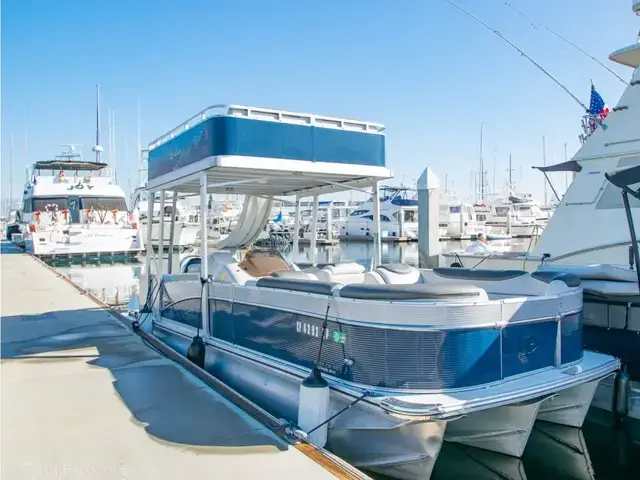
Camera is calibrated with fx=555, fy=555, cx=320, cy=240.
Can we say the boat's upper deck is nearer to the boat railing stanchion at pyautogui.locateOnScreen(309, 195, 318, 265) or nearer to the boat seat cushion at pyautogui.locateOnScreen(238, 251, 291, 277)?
the boat railing stanchion at pyautogui.locateOnScreen(309, 195, 318, 265)

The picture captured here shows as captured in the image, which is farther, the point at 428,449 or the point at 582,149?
the point at 582,149

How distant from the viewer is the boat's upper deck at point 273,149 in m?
6.46

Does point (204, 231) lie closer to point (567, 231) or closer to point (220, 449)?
point (220, 449)

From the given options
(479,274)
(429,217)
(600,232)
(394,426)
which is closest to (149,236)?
(479,274)

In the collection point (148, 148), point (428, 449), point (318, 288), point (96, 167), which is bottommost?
point (428, 449)

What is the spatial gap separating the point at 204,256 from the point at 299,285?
75.7 inches

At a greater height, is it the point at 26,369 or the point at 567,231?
the point at 567,231

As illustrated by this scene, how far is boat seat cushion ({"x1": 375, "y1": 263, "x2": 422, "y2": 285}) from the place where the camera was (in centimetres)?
653

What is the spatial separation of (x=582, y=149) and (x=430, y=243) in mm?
3579

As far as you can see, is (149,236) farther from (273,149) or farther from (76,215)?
(76,215)

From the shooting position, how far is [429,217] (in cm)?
1214

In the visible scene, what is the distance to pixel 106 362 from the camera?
731 centimetres

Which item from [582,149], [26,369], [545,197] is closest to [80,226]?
[26,369]

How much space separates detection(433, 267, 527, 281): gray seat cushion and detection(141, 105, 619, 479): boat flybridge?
0.02 meters
